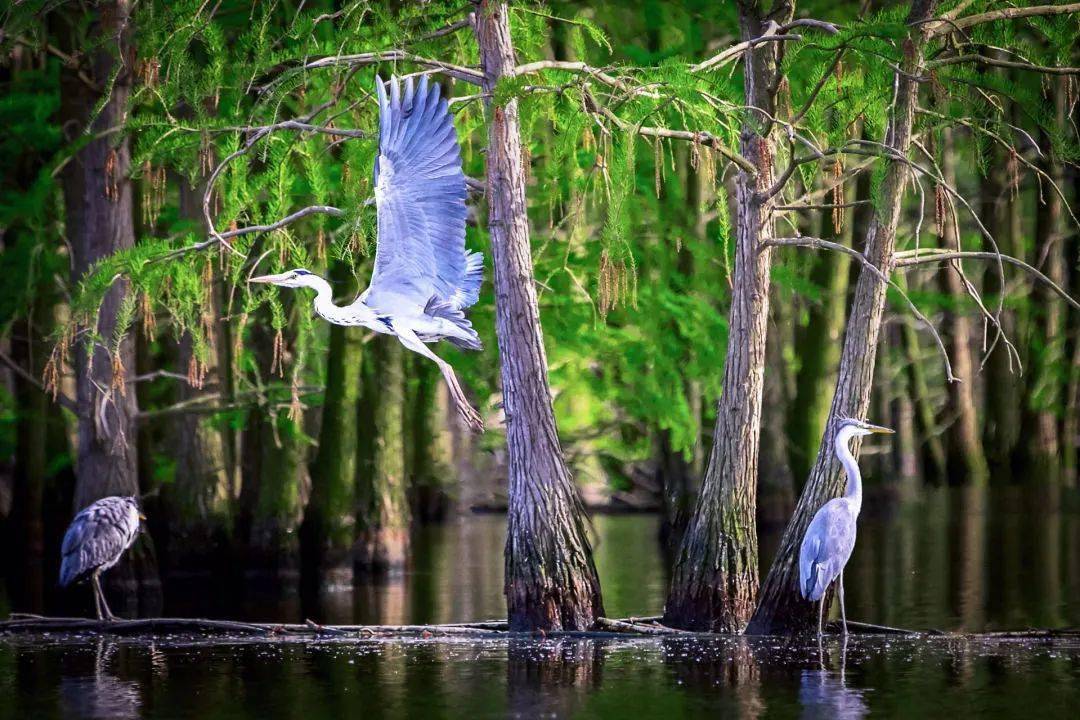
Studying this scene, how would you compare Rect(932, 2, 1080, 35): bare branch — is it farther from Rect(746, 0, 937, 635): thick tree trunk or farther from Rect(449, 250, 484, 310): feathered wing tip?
Rect(449, 250, 484, 310): feathered wing tip

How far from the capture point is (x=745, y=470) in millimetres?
12648

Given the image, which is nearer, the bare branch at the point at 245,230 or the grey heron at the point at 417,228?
the grey heron at the point at 417,228

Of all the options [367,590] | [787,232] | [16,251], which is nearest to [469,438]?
A: [787,232]

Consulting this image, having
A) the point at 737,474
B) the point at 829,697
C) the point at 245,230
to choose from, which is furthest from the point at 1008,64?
the point at 245,230

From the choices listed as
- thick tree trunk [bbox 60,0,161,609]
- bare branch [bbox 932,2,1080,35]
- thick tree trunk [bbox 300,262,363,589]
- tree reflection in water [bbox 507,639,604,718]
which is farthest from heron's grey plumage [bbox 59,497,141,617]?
bare branch [bbox 932,2,1080,35]

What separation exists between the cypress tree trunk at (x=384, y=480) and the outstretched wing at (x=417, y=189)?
378 inches

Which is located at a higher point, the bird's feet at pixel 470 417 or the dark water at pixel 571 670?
the bird's feet at pixel 470 417

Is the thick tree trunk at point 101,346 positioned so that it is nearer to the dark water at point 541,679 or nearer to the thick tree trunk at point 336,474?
the thick tree trunk at point 336,474

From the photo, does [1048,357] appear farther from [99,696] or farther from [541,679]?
[99,696]

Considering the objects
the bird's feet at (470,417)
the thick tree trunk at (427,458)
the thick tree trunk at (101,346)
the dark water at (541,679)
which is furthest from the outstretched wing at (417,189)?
the thick tree trunk at (427,458)

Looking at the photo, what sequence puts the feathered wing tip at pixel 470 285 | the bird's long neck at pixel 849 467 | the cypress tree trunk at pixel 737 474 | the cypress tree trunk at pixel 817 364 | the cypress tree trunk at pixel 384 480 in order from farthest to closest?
the cypress tree trunk at pixel 817 364
the cypress tree trunk at pixel 384 480
the cypress tree trunk at pixel 737 474
the bird's long neck at pixel 849 467
the feathered wing tip at pixel 470 285

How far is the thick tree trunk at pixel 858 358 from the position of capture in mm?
12117

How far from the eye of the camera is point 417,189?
34.0 feet

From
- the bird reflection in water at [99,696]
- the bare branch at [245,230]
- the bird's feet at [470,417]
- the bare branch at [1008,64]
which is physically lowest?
the bird reflection in water at [99,696]
